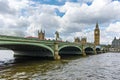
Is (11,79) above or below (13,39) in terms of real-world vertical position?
below

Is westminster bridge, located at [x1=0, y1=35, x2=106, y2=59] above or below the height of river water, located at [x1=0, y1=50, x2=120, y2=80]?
above

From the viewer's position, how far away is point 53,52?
230ft

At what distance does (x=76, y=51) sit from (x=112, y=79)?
8543 cm

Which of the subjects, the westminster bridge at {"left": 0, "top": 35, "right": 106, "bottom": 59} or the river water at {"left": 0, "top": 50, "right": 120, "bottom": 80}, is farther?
the westminster bridge at {"left": 0, "top": 35, "right": 106, "bottom": 59}

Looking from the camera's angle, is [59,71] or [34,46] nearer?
[59,71]

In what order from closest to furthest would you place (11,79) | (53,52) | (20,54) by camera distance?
(11,79)
(53,52)
(20,54)

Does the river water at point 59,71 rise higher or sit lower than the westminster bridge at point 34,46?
lower

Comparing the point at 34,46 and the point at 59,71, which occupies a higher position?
the point at 34,46

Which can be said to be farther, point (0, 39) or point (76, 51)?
point (76, 51)

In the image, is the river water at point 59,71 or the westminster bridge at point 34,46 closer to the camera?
the river water at point 59,71

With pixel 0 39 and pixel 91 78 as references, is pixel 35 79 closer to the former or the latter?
pixel 91 78

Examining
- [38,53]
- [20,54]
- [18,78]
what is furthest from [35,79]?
[20,54]

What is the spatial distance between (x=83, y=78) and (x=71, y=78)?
73.0 inches

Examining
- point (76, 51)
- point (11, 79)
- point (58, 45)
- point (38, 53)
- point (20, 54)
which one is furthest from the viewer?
point (76, 51)
